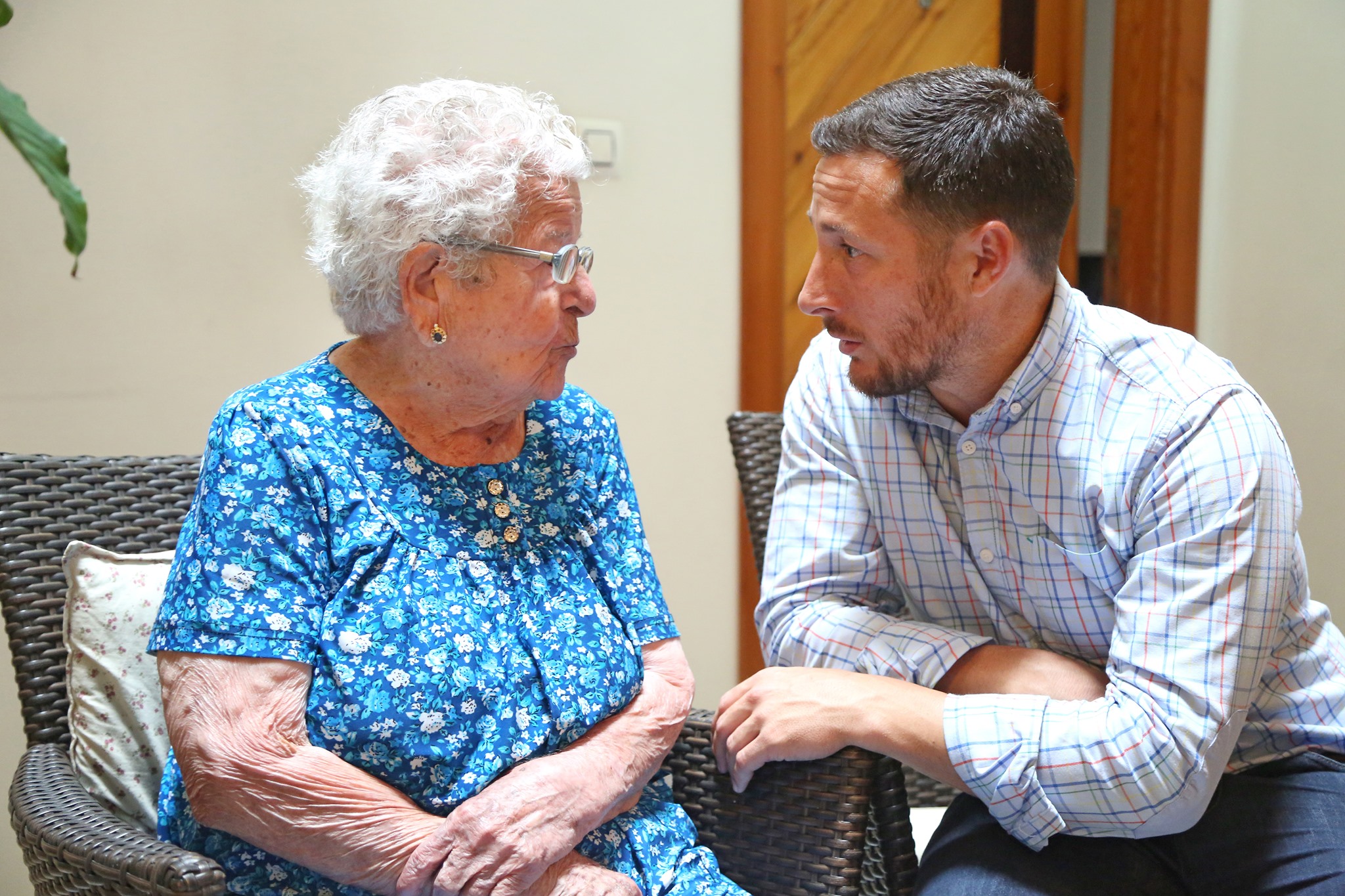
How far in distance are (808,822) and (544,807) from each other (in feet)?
1.07

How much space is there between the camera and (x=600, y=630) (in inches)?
52.3

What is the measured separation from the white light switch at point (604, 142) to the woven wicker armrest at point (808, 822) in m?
1.37

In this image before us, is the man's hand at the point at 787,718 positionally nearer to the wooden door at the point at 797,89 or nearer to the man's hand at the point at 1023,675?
the man's hand at the point at 1023,675

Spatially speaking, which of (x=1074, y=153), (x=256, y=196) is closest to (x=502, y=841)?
(x=256, y=196)

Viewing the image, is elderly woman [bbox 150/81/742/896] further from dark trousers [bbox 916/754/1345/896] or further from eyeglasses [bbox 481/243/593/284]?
dark trousers [bbox 916/754/1345/896]

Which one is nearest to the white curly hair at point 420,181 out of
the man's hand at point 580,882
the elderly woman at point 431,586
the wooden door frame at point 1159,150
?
the elderly woman at point 431,586

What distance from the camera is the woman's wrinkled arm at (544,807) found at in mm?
1138

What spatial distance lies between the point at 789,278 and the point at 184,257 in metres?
1.30

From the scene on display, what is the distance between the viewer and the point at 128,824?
1204 millimetres

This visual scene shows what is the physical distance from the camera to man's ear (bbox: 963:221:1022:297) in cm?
132

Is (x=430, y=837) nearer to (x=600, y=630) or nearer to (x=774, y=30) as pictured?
(x=600, y=630)

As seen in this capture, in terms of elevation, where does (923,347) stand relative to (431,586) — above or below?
above

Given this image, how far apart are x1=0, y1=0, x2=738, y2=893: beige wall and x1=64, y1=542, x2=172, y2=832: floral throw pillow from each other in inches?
28.0

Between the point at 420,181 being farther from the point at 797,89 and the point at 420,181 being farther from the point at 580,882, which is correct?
the point at 797,89
